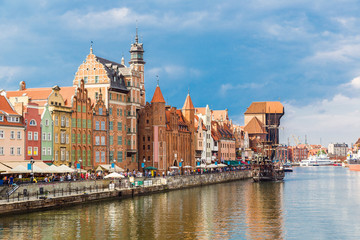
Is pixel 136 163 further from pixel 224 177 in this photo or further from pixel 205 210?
pixel 205 210

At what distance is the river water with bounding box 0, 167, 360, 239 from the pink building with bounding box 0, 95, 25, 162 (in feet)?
62.4

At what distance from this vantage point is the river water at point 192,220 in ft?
184

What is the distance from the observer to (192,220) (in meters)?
66.3

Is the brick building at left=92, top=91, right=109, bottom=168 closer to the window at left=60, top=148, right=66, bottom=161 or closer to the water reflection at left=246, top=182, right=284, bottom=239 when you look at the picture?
the window at left=60, top=148, right=66, bottom=161

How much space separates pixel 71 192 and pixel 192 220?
76.4 ft

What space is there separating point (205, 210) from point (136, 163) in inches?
2094

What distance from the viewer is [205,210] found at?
77062 millimetres

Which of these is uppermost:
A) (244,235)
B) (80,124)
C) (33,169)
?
(80,124)

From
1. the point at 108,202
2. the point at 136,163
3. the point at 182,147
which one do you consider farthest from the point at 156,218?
the point at 182,147

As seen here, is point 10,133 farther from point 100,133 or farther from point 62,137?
point 100,133

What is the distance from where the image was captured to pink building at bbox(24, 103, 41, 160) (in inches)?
3738

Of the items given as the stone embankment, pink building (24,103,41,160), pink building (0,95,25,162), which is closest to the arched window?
pink building (24,103,41,160)

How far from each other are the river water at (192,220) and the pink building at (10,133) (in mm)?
19024

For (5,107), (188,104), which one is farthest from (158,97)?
(5,107)
